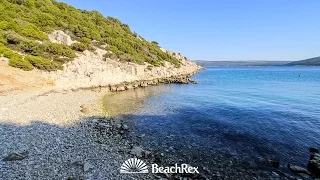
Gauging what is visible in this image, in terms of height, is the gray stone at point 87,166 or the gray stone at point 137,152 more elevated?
the gray stone at point 87,166

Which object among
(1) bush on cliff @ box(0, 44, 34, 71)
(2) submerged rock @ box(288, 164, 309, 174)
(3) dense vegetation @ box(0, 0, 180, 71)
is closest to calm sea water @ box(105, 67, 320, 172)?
(2) submerged rock @ box(288, 164, 309, 174)

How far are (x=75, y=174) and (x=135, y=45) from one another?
53.3 metres

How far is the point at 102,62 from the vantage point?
38.3 metres

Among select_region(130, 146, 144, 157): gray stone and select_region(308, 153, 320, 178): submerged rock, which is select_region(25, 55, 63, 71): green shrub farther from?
select_region(308, 153, 320, 178): submerged rock

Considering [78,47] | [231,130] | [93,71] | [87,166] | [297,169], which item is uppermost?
[78,47]

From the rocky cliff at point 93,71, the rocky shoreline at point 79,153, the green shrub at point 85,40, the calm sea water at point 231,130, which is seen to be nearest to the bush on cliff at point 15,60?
the rocky cliff at point 93,71

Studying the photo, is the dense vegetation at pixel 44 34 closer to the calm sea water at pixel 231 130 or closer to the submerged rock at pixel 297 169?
the calm sea water at pixel 231 130

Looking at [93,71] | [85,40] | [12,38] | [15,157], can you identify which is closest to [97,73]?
[93,71]

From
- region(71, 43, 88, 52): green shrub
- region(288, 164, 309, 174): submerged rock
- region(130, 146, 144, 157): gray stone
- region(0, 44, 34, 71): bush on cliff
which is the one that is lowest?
region(288, 164, 309, 174): submerged rock

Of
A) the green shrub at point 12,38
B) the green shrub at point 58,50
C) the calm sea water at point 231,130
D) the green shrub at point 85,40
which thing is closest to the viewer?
the calm sea water at point 231,130

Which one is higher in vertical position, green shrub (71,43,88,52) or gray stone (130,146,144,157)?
green shrub (71,43,88,52)

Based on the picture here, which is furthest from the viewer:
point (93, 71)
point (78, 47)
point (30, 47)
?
point (78, 47)

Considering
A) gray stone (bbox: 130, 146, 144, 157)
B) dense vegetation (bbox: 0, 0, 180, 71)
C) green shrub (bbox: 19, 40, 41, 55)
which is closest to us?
gray stone (bbox: 130, 146, 144, 157)

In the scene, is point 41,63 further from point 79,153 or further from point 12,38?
point 79,153
